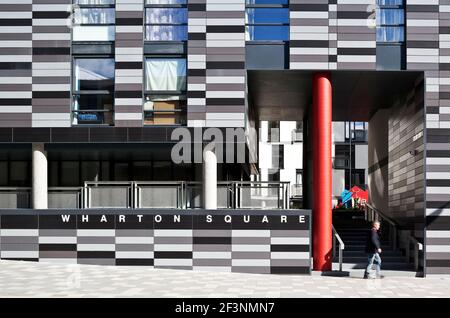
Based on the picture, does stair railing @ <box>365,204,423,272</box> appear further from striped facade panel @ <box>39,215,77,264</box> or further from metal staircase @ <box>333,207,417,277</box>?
striped facade panel @ <box>39,215,77,264</box>

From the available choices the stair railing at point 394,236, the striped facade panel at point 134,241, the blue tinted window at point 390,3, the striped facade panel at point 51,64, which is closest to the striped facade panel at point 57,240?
the striped facade panel at point 134,241

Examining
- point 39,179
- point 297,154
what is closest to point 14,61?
point 39,179

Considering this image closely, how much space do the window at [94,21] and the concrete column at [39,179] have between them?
3.42m

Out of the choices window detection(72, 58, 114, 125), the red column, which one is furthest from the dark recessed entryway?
window detection(72, 58, 114, 125)

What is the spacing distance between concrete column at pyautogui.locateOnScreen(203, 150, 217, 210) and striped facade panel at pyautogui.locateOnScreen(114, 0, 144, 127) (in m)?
2.19

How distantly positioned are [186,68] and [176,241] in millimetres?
4926

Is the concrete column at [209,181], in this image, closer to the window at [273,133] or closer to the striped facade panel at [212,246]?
the striped facade panel at [212,246]

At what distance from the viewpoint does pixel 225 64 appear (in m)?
19.5

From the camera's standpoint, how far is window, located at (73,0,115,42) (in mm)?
19812

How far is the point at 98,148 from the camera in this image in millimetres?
19875

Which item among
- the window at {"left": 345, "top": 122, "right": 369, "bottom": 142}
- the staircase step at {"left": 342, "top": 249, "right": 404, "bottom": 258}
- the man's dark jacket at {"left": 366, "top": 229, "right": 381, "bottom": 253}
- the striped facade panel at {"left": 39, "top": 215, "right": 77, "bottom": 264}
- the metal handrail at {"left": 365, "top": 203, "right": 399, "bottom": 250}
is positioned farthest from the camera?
the window at {"left": 345, "top": 122, "right": 369, "bottom": 142}

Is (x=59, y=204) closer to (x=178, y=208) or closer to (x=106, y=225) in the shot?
(x=106, y=225)

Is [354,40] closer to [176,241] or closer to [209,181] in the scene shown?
[209,181]

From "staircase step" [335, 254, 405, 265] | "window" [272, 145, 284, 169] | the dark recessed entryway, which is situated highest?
the dark recessed entryway
